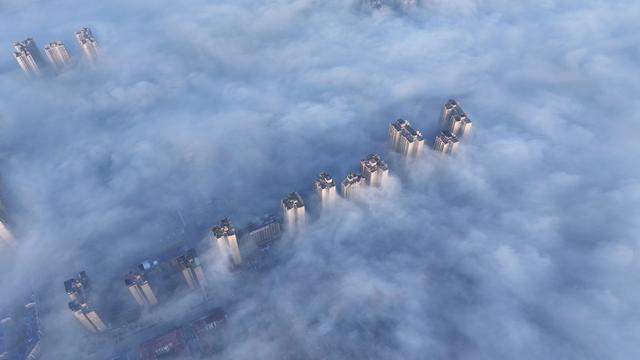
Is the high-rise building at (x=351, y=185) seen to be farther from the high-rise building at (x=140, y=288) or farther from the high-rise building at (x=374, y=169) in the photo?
the high-rise building at (x=140, y=288)

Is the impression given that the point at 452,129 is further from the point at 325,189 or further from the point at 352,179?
the point at 325,189

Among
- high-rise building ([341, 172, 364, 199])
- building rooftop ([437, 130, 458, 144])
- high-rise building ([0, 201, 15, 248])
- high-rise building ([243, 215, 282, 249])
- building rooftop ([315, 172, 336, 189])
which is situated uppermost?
high-rise building ([0, 201, 15, 248])

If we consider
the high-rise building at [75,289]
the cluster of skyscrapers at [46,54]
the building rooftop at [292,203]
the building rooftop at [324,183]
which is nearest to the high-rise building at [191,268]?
the high-rise building at [75,289]

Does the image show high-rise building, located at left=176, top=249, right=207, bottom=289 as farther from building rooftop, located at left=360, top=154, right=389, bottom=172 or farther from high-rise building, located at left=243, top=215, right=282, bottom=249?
building rooftop, located at left=360, top=154, right=389, bottom=172

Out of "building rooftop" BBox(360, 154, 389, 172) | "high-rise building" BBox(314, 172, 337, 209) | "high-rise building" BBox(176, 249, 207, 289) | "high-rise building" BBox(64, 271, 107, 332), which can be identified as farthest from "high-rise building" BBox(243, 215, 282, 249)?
"high-rise building" BBox(64, 271, 107, 332)

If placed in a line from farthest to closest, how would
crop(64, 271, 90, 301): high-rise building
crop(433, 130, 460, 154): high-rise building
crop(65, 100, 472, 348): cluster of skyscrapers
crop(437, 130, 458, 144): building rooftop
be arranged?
crop(433, 130, 460, 154): high-rise building
crop(437, 130, 458, 144): building rooftop
crop(65, 100, 472, 348): cluster of skyscrapers
crop(64, 271, 90, 301): high-rise building

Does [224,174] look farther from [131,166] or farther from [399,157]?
[399,157]

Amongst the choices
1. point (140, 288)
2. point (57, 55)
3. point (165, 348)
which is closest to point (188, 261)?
point (140, 288)

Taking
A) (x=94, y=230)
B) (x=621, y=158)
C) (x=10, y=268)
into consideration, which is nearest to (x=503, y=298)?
(x=621, y=158)
